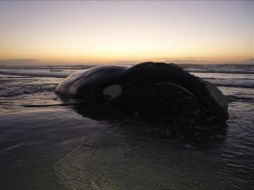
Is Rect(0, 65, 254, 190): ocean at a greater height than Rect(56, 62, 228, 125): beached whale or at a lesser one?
lesser

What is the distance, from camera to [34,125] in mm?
4129

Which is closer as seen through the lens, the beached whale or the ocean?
the ocean

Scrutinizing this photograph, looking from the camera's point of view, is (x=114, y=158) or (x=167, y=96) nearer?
(x=114, y=158)

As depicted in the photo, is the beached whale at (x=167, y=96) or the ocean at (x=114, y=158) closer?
the ocean at (x=114, y=158)

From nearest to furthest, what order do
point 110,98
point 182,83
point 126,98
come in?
point 182,83 → point 126,98 → point 110,98

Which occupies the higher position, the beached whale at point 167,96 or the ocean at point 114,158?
Result: the beached whale at point 167,96

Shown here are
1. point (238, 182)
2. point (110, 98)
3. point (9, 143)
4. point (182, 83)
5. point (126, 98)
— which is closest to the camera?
point (238, 182)

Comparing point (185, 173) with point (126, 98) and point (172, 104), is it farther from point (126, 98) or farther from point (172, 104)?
point (126, 98)

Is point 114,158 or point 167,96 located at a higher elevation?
point 167,96

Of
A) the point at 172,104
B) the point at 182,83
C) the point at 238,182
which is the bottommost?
the point at 238,182

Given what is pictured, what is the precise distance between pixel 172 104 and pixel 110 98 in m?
1.10

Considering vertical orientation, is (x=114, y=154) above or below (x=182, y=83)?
below

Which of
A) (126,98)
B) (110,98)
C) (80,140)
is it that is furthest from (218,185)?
(110,98)

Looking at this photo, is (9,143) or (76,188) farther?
(9,143)
